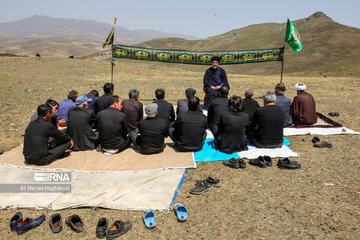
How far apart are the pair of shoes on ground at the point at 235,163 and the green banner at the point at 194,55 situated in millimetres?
8281

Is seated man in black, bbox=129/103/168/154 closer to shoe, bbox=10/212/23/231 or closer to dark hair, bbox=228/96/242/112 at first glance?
dark hair, bbox=228/96/242/112

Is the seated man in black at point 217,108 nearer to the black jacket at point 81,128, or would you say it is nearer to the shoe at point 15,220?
the black jacket at point 81,128

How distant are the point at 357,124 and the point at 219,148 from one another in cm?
594

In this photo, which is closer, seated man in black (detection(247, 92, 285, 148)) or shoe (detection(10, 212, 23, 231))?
shoe (detection(10, 212, 23, 231))

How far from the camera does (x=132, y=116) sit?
7863 millimetres

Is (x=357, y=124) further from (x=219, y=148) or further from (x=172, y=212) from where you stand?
(x=172, y=212)

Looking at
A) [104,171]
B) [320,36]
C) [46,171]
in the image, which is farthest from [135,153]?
[320,36]

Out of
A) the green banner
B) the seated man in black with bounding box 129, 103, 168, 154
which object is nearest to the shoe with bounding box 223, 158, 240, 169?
the seated man in black with bounding box 129, 103, 168, 154

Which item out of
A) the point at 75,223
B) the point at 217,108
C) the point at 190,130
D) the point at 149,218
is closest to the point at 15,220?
the point at 75,223

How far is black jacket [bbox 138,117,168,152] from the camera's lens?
6449mm

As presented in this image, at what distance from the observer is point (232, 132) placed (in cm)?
667

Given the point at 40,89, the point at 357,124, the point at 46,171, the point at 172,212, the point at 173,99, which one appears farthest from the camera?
the point at 40,89

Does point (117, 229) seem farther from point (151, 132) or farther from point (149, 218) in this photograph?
point (151, 132)

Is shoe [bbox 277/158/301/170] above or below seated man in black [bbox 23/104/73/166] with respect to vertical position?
below
